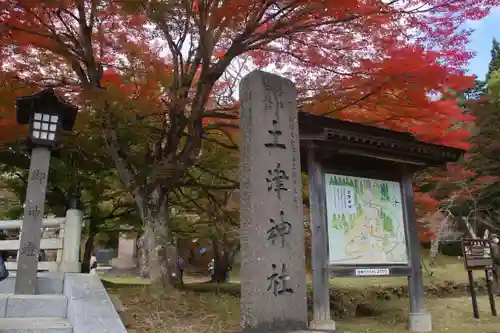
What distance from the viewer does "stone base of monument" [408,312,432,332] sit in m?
7.77

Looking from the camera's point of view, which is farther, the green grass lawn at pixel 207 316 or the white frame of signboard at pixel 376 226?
the white frame of signboard at pixel 376 226

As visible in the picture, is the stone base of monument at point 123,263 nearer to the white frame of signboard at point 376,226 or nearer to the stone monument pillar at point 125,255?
the stone monument pillar at point 125,255

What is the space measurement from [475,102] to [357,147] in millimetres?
19048

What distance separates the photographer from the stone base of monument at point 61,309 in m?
4.73

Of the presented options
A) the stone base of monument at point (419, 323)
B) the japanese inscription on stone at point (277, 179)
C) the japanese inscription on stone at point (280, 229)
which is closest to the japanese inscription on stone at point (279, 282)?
the japanese inscription on stone at point (280, 229)

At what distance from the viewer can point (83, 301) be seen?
5.42 m

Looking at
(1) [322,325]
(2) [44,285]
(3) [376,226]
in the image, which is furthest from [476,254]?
(2) [44,285]

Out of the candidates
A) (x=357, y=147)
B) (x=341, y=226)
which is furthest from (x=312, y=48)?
(x=341, y=226)

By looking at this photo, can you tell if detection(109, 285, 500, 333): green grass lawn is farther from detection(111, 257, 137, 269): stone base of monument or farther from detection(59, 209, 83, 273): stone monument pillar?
detection(111, 257, 137, 269): stone base of monument

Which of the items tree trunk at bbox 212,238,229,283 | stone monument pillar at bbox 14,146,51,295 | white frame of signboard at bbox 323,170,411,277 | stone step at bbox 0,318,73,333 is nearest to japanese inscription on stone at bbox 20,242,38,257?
stone monument pillar at bbox 14,146,51,295

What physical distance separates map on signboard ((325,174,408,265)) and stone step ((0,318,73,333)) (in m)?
4.41

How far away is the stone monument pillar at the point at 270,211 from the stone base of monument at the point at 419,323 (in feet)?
11.3

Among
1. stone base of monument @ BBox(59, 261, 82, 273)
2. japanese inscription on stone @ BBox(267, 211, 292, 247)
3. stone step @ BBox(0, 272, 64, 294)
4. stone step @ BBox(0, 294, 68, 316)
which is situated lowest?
stone step @ BBox(0, 294, 68, 316)

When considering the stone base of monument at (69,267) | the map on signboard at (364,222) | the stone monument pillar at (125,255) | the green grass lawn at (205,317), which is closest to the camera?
the green grass lawn at (205,317)
